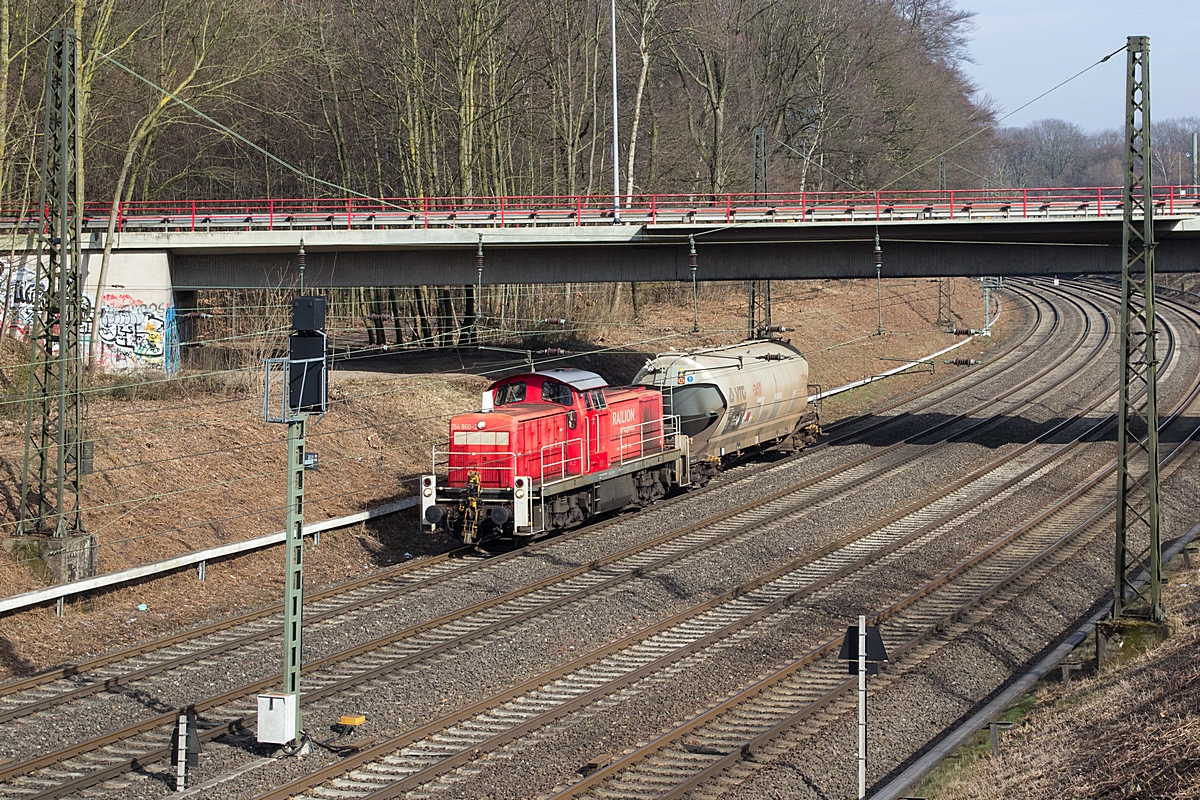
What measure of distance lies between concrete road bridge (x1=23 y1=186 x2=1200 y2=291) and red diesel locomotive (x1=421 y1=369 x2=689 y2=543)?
287 inches

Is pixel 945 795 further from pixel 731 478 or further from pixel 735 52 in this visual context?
pixel 735 52

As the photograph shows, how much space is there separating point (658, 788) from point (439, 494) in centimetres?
1094

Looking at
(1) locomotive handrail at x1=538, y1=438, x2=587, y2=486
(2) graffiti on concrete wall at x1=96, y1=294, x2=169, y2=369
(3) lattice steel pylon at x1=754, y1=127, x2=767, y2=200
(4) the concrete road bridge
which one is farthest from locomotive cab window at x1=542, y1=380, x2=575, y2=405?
(3) lattice steel pylon at x1=754, y1=127, x2=767, y2=200

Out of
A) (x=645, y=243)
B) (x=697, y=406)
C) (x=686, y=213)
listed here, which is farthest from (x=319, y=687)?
(x=686, y=213)

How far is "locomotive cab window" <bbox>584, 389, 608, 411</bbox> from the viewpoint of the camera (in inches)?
971

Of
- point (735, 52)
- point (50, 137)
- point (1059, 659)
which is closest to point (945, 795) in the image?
point (1059, 659)

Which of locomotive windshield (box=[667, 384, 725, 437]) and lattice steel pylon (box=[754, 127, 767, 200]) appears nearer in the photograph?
locomotive windshield (box=[667, 384, 725, 437])

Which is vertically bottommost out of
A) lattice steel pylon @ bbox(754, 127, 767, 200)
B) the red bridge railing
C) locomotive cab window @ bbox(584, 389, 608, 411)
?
locomotive cab window @ bbox(584, 389, 608, 411)

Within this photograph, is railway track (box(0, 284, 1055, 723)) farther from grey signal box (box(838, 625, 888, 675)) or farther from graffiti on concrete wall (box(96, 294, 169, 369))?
graffiti on concrete wall (box(96, 294, 169, 369))

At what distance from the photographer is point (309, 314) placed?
541 inches

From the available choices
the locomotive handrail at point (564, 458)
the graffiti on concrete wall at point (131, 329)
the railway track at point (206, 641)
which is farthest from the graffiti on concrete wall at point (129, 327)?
the locomotive handrail at point (564, 458)

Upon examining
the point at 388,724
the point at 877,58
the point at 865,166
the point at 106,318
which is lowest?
the point at 388,724

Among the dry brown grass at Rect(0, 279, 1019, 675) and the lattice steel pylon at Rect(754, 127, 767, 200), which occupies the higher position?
the lattice steel pylon at Rect(754, 127, 767, 200)

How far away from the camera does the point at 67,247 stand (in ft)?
62.8
